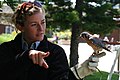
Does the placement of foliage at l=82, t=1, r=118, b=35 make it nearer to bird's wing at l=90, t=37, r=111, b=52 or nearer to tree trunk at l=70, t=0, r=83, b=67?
tree trunk at l=70, t=0, r=83, b=67

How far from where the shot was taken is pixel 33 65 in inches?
61.6

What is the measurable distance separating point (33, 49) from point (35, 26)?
0.35ft

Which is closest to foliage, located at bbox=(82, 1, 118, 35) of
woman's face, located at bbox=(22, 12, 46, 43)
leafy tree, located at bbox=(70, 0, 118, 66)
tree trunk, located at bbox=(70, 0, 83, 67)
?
leafy tree, located at bbox=(70, 0, 118, 66)

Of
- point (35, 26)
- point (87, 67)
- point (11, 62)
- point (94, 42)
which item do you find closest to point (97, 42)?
point (94, 42)

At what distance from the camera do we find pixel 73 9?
35.4ft

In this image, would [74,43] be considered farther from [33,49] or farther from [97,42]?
[33,49]

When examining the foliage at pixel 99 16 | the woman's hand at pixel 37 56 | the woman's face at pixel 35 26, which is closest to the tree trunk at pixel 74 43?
the foliage at pixel 99 16

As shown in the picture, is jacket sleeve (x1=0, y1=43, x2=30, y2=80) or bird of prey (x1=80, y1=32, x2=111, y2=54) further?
bird of prey (x1=80, y1=32, x2=111, y2=54)

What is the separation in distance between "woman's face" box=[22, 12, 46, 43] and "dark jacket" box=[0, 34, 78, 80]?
0.18ft

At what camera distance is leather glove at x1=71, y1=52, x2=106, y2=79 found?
172 centimetres

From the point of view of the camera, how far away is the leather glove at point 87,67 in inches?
67.9

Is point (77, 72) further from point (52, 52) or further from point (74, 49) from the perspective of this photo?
point (74, 49)

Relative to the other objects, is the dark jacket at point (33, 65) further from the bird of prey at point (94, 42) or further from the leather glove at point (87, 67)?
the bird of prey at point (94, 42)

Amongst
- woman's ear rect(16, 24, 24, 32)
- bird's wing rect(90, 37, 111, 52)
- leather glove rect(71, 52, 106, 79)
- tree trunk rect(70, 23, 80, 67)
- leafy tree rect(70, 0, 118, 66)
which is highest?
woman's ear rect(16, 24, 24, 32)
